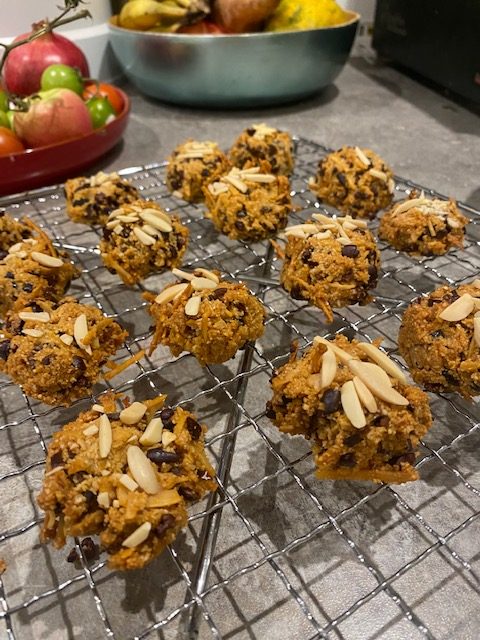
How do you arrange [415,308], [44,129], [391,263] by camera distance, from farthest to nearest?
[44,129] → [391,263] → [415,308]

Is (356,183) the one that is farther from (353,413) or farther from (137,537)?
(137,537)

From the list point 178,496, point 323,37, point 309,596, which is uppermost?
point 323,37

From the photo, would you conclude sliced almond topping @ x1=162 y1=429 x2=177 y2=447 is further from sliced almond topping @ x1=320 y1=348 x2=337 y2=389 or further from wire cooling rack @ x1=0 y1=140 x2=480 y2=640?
sliced almond topping @ x1=320 y1=348 x2=337 y2=389

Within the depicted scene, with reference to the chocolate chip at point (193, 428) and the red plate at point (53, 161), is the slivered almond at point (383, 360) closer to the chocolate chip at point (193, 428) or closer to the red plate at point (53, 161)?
the chocolate chip at point (193, 428)

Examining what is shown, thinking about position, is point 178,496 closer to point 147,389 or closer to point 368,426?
point 368,426

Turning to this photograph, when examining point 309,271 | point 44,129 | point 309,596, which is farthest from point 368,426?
point 44,129

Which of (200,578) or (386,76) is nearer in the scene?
(200,578)

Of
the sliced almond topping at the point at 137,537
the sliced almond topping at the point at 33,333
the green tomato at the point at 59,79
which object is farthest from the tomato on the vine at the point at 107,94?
the sliced almond topping at the point at 137,537
